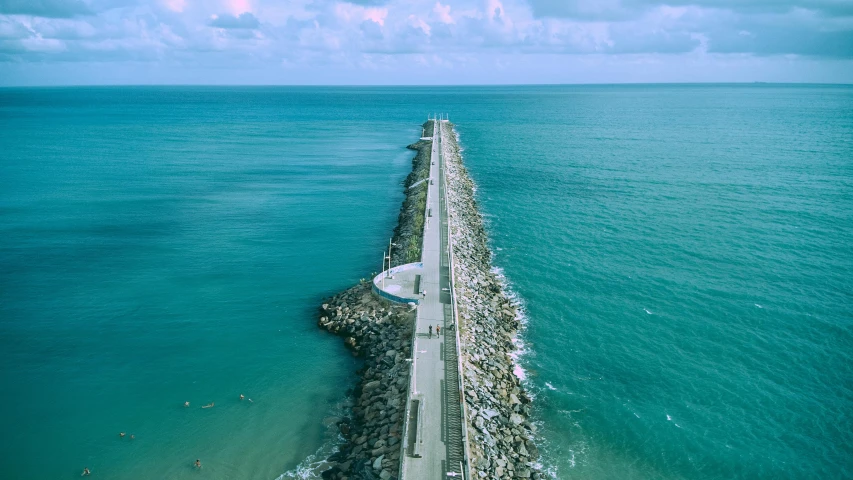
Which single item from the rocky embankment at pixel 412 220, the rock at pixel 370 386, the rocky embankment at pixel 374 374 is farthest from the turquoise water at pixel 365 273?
the rocky embankment at pixel 412 220

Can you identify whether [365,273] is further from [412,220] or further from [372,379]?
[372,379]

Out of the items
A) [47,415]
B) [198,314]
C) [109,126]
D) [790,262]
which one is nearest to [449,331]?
[198,314]

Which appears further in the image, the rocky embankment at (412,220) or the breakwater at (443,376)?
the rocky embankment at (412,220)

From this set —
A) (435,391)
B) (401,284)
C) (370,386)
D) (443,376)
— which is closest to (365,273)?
(401,284)

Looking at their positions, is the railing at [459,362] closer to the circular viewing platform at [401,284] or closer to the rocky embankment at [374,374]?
the circular viewing platform at [401,284]

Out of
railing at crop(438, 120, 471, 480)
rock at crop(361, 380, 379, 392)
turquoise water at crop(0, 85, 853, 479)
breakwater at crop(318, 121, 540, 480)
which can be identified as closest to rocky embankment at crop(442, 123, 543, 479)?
breakwater at crop(318, 121, 540, 480)

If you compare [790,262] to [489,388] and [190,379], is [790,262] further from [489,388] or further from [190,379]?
[190,379]
